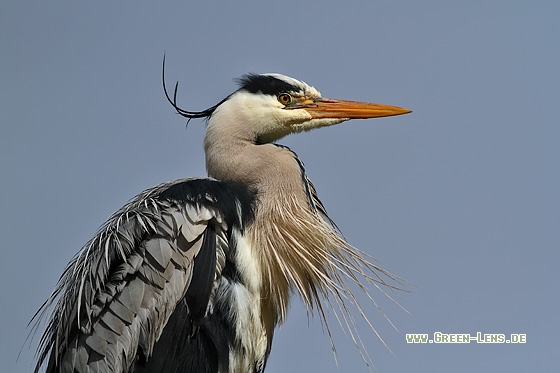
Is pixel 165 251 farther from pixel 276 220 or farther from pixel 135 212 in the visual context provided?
pixel 276 220

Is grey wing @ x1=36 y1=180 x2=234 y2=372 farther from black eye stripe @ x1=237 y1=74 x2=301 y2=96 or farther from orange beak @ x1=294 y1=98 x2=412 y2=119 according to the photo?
orange beak @ x1=294 y1=98 x2=412 y2=119

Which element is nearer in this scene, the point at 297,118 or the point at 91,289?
the point at 91,289

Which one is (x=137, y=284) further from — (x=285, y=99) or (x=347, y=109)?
(x=347, y=109)

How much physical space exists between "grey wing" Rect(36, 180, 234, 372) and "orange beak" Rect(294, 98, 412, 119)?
124cm

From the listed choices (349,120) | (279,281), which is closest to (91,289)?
(279,281)

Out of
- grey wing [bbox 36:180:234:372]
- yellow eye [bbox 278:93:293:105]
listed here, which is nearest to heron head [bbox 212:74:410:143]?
yellow eye [bbox 278:93:293:105]

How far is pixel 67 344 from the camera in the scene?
462cm

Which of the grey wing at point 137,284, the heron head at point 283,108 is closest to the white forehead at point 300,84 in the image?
the heron head at point 283,108

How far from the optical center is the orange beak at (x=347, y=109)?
18.8 feet

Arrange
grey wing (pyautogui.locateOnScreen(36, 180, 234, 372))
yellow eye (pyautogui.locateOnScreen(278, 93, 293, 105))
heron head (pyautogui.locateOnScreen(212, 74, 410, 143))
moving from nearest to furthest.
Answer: grey wing (pyautogui.locateOnScreen(36, 180, 234, 372)) < heron head (pyautogui.locateOnScreen(212, 74, 410, 143)) < yellow eye (pyautogui.locateOnScreen(278, 93, 293, 105))

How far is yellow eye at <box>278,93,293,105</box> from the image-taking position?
18.5 ft

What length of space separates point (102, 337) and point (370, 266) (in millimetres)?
1746

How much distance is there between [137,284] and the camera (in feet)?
15.3

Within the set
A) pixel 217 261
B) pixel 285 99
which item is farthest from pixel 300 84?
pixel 217 261
